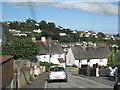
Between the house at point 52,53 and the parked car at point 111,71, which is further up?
the house at point 52,53

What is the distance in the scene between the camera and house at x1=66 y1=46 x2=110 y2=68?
65750 millimetres

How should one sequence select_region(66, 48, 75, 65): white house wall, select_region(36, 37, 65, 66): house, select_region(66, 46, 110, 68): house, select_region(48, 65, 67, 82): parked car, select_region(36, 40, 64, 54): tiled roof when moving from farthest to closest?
select_region(66, 48, 75, 65): white house wall → select_region(66, 46, 110, 68): house → select_region(36, 40, 64, 54): tiled roof → select_region(36, 37, 65, 66): house → select_region(48, 65, 67, 82): parked car

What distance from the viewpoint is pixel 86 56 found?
66375 mm

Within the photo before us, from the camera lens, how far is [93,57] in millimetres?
67000

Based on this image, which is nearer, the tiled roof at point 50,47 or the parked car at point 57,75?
the parked car at point 57,75

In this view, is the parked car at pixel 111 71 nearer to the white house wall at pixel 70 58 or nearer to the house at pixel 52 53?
the house at pixel 52 53

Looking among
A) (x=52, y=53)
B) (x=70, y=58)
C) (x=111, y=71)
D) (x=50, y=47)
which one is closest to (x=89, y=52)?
(x=70, y=58)

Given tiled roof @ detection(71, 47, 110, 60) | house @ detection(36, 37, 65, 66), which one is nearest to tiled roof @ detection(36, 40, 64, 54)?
house @ detection(36, 37, 65, 66)

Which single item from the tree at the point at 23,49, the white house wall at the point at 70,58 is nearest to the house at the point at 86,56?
the white house wall at the point at 70,58

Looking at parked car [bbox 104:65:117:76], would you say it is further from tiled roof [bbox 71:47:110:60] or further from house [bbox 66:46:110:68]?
tiled roof [bbox 71:47:110:60]

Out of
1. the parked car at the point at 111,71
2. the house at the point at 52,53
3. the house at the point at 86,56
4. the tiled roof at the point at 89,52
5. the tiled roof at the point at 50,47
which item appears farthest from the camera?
the tiled roof at the point at 89,52

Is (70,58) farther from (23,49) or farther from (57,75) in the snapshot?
(57,75)

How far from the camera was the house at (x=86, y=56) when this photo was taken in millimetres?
65750

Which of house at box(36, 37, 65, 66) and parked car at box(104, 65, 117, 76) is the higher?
house at box(36, 37, 65, 66)
